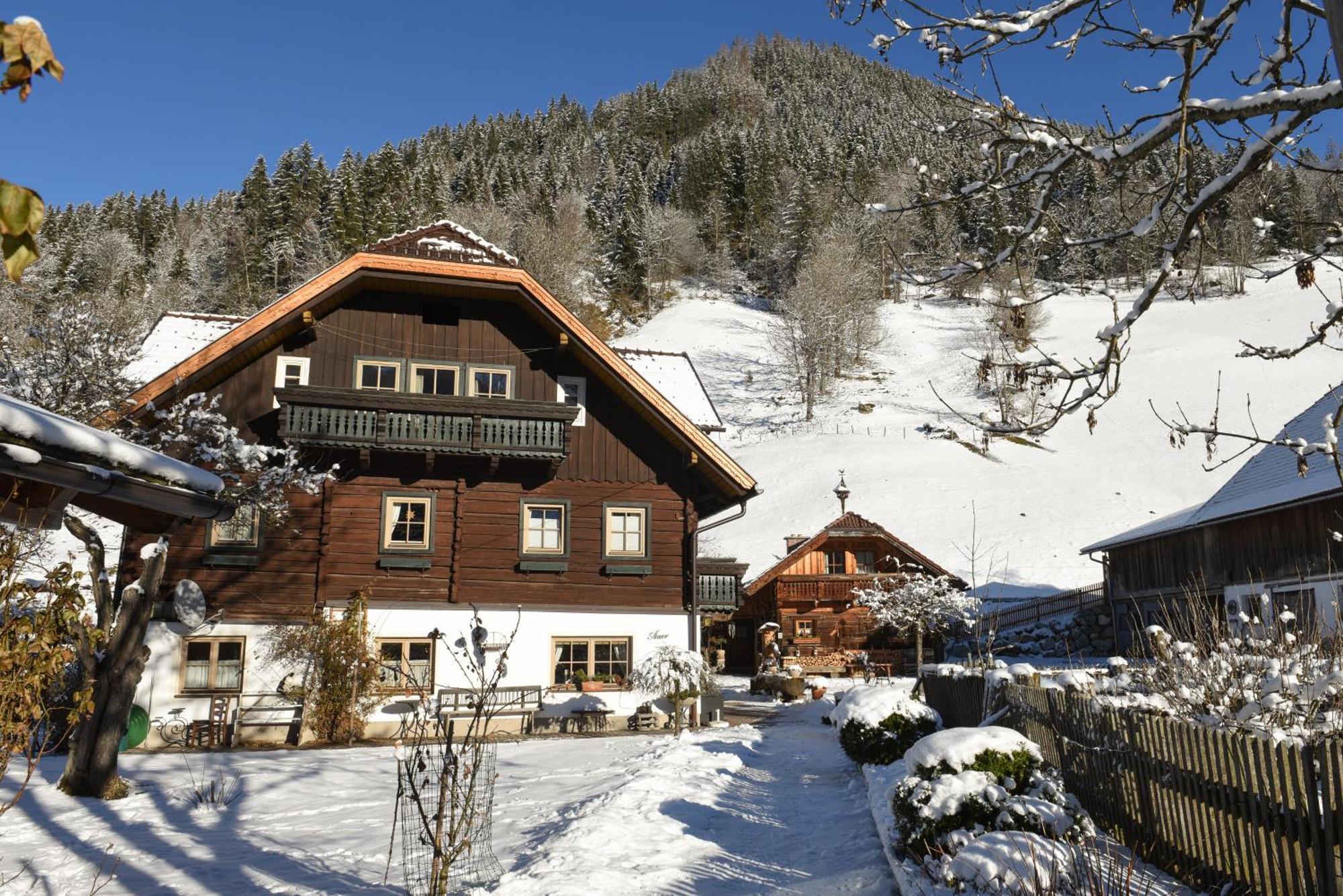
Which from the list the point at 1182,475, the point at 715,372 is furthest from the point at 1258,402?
the point at 715,372

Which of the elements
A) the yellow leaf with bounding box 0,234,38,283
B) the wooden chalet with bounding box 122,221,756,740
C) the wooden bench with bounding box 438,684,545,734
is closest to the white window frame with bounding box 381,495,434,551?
the wooden chalet with bounding box 122,221,756,740

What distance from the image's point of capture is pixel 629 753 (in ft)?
52.1

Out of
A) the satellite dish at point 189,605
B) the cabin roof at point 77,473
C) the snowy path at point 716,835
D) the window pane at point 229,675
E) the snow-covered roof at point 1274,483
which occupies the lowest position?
the snowy path at point 716,835

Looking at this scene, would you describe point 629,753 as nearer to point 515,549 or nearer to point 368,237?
point 515,549

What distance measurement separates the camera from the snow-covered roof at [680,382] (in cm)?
2344

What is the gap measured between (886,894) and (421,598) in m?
14.0

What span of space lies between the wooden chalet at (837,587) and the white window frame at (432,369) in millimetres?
17848

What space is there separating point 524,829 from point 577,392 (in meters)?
12.6

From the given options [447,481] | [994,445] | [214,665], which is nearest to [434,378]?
[447,481]

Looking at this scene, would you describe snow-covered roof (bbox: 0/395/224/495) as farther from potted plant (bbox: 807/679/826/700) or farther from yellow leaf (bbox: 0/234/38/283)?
potted plant (bbox: 807/679/826/700)

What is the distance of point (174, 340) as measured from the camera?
849 inches

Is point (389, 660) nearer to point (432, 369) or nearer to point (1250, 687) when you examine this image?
point (432, 369)

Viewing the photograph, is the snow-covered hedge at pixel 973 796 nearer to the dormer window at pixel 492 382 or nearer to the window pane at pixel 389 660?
the window pane at pixel 389 660

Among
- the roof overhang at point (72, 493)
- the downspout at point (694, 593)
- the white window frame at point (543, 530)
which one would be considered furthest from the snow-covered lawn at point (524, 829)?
the white window frame at point (543, 530)
